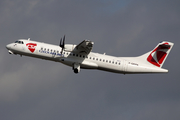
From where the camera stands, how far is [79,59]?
1540 inches

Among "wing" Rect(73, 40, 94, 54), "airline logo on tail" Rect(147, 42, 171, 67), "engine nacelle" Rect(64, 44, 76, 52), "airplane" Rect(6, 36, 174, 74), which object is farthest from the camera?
"airline logo on tail" Rect(147, 42, 171, 67)

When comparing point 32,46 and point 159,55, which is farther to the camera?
point 159,55

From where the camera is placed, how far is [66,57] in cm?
3900

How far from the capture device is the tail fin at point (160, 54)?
134 feet

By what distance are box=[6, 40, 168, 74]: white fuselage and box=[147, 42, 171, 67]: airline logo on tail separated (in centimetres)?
117

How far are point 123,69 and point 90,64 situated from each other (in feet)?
13.3

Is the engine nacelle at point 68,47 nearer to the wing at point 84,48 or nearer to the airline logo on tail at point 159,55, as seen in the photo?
the wing at point 84,48

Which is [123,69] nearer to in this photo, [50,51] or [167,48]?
[167,48]

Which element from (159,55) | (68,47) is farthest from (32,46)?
(159,55)

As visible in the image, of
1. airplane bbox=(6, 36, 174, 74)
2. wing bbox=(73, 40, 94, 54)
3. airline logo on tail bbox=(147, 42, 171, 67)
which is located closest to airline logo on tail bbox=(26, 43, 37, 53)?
airplane bbox=(6, 36, 174, 74)

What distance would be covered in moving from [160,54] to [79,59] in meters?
10.1

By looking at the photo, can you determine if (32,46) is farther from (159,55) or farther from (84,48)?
(159,55)

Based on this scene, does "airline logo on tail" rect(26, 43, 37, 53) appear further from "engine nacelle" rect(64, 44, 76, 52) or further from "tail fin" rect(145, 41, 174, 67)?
"tail fin" rect(145, 41, 174, 67)

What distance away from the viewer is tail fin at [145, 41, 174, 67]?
4094 cm
